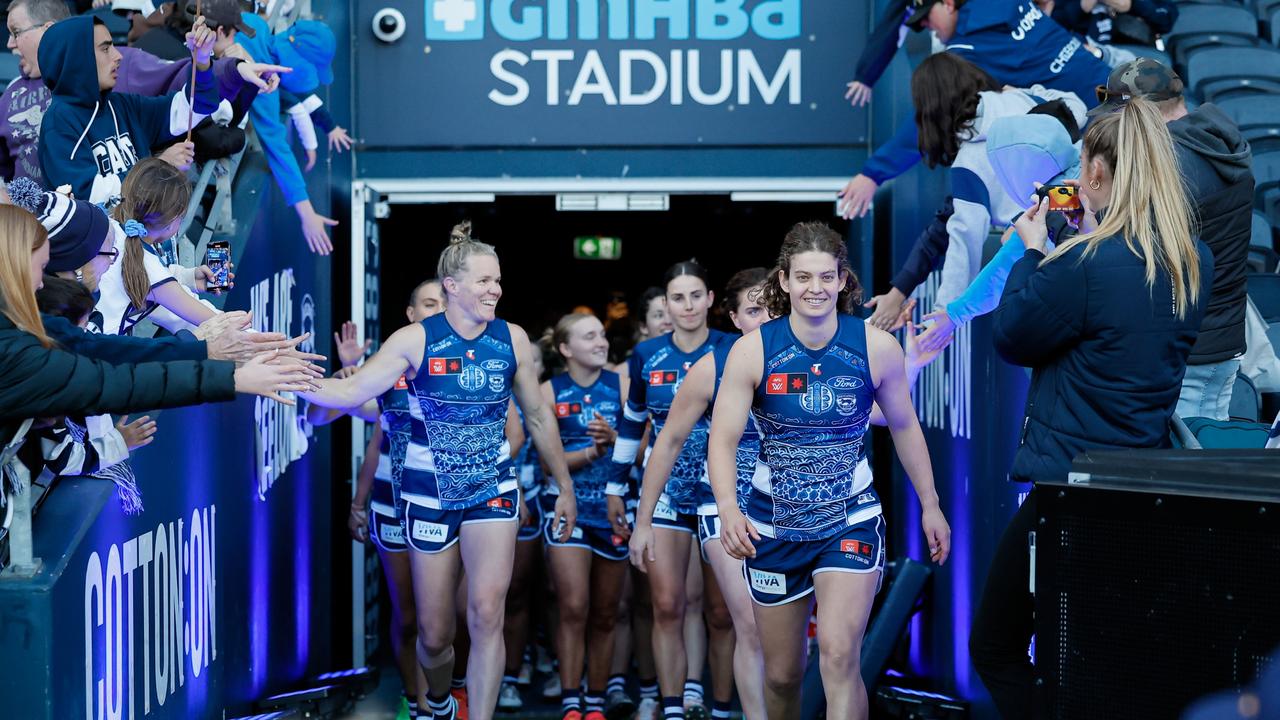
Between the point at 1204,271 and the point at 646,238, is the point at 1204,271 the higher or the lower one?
the lower one

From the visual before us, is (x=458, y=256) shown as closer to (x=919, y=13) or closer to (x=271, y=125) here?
(x=271, y=125)

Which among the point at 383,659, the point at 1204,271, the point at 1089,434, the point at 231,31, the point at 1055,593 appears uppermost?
the point at 231,31

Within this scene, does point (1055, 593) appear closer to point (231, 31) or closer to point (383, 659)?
point (231, 31)

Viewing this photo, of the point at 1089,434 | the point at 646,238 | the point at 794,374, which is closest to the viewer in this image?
the point at 1089,434

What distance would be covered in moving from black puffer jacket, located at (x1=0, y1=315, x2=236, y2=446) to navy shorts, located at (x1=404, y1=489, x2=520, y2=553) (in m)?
2.47

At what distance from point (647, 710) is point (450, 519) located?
5.45 feet

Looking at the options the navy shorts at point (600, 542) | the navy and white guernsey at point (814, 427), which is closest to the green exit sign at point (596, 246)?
the navy shorts at point (600, 542)

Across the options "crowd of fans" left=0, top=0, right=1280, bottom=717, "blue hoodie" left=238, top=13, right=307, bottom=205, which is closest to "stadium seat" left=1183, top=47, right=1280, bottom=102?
"crowd of fans" left=0, top=0, right=1280, bottom=717

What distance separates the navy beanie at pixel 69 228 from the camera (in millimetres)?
3682

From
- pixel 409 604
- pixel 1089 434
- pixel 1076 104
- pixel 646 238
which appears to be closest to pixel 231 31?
pixel 409 604

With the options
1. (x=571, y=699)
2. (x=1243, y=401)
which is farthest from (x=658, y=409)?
(x=1243, y=401)

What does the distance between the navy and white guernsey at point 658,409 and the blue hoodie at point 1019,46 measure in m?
1.72

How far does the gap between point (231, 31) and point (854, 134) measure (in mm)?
3640

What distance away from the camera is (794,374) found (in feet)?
14.9
